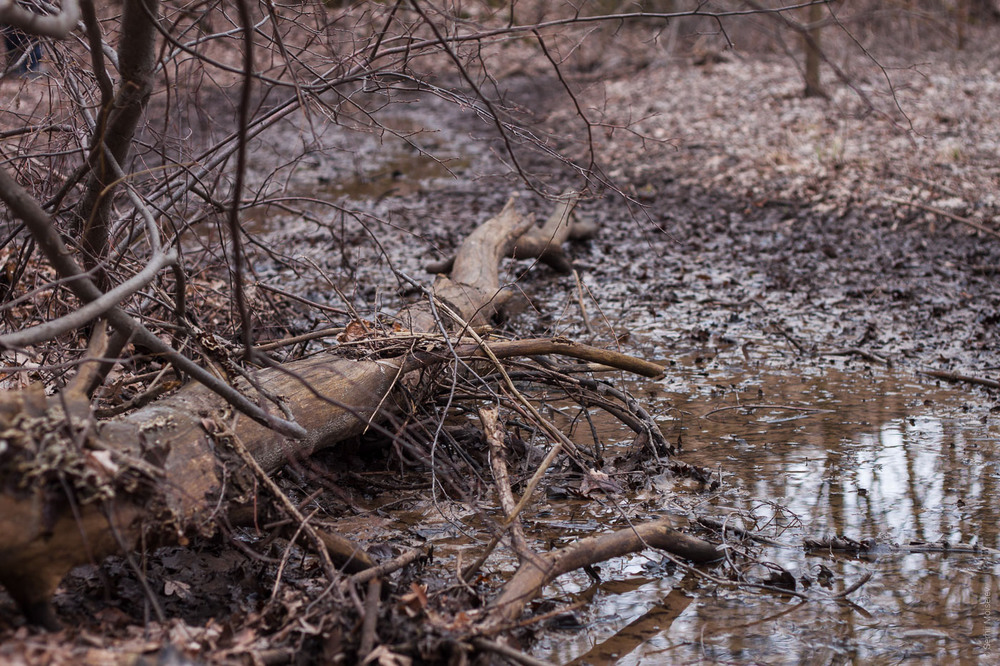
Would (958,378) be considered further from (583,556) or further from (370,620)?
(370,620)

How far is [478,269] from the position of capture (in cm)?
652

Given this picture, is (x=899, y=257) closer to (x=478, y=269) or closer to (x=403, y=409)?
(x=478, y=269)

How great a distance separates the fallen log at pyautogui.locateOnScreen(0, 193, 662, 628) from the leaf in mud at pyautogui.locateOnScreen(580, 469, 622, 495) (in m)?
1.07

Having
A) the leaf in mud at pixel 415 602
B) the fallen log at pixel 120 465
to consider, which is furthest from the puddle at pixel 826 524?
the fallen log at pixel 120 465

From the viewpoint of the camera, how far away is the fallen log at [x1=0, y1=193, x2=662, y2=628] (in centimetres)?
231

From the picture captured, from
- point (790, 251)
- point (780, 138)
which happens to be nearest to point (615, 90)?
point (780, 138)

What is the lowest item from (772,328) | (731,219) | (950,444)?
(950,444)

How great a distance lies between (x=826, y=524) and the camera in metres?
3.74

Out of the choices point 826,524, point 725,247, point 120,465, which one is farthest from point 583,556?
point 725,247

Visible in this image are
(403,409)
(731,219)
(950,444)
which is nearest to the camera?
(403,409)

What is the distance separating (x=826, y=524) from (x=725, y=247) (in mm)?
5470

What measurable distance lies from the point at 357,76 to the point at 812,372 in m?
3.81

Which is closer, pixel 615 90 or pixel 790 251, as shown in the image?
pixel 790 251

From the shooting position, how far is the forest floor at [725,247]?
10.2 ft
